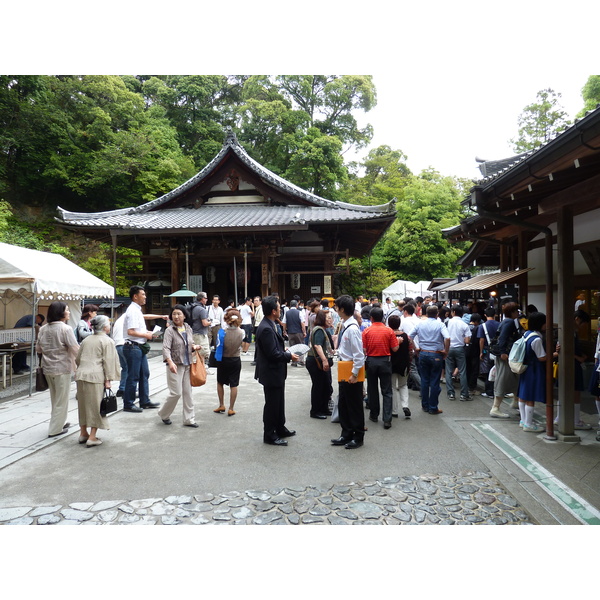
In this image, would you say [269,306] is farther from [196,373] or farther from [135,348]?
[135,348]

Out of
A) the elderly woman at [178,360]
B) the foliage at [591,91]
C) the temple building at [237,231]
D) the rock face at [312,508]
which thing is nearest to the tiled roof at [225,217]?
the temple building at [237,231]

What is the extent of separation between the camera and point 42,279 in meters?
7.96

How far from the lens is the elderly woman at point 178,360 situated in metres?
5.68

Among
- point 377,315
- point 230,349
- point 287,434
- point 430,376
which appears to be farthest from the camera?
point 430,376

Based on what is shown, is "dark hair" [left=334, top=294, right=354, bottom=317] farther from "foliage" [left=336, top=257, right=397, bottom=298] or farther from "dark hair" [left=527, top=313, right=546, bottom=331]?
"foliage" [left=336, top=257, right=397, bottom=298]

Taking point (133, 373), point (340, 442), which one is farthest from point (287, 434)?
point (133, 373)

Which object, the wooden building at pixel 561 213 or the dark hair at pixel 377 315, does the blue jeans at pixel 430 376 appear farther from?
the wooden building at pixel 561 213

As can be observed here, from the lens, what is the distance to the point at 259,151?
3275cm

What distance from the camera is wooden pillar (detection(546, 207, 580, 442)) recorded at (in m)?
5.07

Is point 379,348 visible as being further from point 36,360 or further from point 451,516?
point 36,360

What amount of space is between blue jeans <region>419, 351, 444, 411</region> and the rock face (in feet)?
8.24

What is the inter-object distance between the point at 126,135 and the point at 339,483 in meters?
25.3

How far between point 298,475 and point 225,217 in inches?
521

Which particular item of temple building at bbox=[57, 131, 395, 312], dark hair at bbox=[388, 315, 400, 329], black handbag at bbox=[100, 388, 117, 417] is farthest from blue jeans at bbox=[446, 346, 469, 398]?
temple building at bbox=[57, 131, 395, 312]
